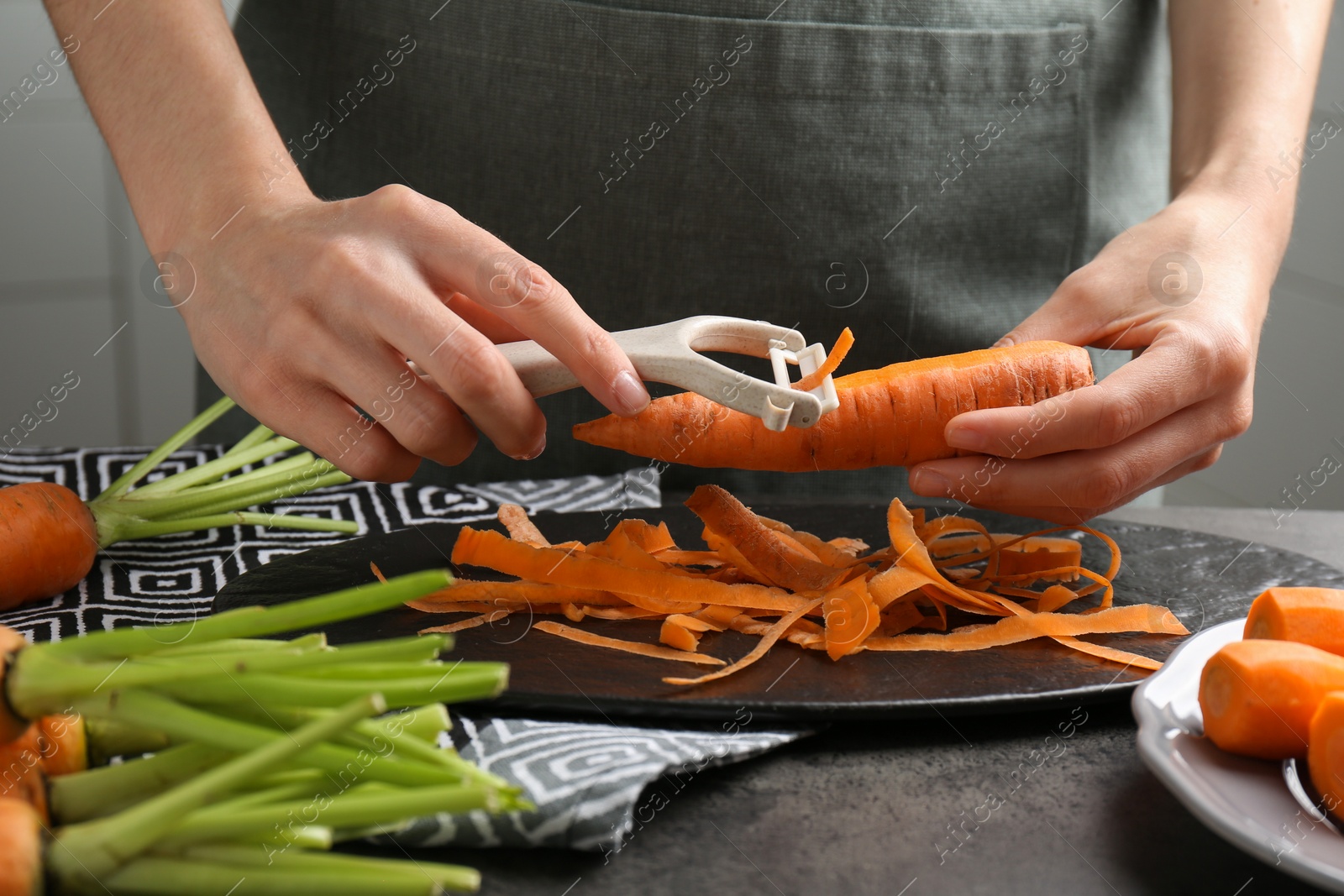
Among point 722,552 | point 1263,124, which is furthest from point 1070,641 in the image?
point 1263,124

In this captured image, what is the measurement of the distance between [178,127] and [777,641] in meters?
0.78

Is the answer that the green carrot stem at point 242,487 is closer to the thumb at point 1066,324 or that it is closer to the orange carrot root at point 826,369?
the orange carrot root at point 826,369

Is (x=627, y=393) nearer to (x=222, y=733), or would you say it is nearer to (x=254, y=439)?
(x=222, y=733)

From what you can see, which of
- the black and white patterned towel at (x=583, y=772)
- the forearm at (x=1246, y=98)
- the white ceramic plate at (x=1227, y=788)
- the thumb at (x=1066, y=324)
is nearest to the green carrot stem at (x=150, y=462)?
the black and white patterned towel at (x=583, y=772)

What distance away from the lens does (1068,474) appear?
3.61ft

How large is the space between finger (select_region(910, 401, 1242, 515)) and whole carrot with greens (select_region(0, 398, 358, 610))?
0.73 meters

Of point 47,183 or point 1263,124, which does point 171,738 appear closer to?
point 1263,124

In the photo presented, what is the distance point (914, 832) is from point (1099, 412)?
513mm

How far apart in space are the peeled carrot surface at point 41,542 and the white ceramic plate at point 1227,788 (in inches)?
39.9

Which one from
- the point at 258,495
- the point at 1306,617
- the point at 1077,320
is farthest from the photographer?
the point at 258,495

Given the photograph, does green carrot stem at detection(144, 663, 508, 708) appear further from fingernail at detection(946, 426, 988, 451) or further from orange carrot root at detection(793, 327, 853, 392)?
fingernail at detection(946, 426, 988, 451)

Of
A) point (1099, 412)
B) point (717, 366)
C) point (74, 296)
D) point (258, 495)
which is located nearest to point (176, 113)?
point (258, 495)

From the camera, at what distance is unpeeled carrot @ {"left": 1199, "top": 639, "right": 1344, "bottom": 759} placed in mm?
688

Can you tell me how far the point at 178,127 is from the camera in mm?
1106
